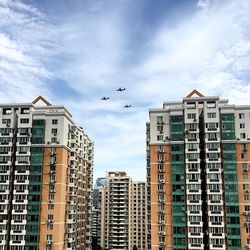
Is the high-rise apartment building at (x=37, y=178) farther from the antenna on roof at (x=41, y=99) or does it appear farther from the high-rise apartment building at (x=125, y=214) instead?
the high-rise apartment building at (x=125, y=214)

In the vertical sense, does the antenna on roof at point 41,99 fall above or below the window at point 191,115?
above

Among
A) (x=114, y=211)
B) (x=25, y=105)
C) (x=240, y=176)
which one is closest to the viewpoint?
(x=240, y=176)

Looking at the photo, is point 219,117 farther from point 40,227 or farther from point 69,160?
point 40,227

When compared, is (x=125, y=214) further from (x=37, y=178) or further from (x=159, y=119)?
(x=159, y=119)

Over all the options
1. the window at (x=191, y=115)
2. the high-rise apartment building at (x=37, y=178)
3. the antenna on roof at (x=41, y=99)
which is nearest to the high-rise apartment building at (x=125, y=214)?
the high-rise apartment building at (x=37, y=178)

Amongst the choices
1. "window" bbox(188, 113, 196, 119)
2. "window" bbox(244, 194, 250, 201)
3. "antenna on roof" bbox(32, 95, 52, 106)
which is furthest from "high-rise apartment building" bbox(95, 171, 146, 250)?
"window" bbox(244, 194, 250, 201)

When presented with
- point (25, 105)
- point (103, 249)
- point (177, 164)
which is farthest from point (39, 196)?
point (103, 249)

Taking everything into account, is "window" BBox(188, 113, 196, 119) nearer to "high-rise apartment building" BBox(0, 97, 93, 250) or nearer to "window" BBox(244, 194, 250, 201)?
"window" BBox(244, 194, 250, 201)
